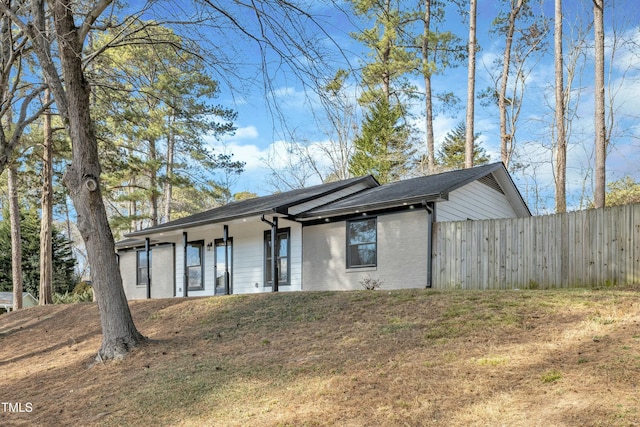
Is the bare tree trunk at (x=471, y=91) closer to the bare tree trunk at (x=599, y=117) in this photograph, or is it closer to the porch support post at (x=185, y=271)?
the bare tree trunk at (x=599, y=117)

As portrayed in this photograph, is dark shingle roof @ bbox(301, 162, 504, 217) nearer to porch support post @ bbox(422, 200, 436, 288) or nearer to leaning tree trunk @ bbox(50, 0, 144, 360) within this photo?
porch support post @ bbox(422, 200, 436, 288)

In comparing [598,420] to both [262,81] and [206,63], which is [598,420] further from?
[206,63]

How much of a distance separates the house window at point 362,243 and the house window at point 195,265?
6.46 meters

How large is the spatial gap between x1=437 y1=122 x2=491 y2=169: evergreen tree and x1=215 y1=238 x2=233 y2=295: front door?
58.6 feet

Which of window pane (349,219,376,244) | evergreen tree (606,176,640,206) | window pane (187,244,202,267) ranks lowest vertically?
window pane (187,244,202,267)

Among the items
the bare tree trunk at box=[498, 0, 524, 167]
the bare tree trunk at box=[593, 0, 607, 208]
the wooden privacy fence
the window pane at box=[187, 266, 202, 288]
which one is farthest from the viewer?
the bare tree trunk at box=[498, 0, 524, 167]

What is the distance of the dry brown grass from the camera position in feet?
14.3

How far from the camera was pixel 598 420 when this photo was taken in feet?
12.1

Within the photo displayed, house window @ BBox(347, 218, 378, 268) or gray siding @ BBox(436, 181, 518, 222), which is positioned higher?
gray siding @ BBox(436, 181, 518, 222)

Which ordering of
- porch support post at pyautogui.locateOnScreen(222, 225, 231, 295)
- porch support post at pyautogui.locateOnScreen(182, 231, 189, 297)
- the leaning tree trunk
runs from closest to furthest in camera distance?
the leaning tree trunk, porch support post at pyautogui.locateOnScreen(222, 225, 231, 295), porch support post at pyautogui.locateOnScreen(182, 231, 189, 297)

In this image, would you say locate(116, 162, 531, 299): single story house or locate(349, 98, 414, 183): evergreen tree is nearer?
locate(116, 162, 531, 299): single story house

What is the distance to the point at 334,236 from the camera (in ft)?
46.1

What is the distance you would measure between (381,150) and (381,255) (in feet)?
47.0

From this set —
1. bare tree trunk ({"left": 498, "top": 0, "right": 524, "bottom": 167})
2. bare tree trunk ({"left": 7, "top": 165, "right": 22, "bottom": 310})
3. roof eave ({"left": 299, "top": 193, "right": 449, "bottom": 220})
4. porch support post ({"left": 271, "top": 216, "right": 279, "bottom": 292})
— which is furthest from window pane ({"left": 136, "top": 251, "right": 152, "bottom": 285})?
bare tree trunk ({"left": 498, "top": 0, "right": 524, "bottom": 167})
